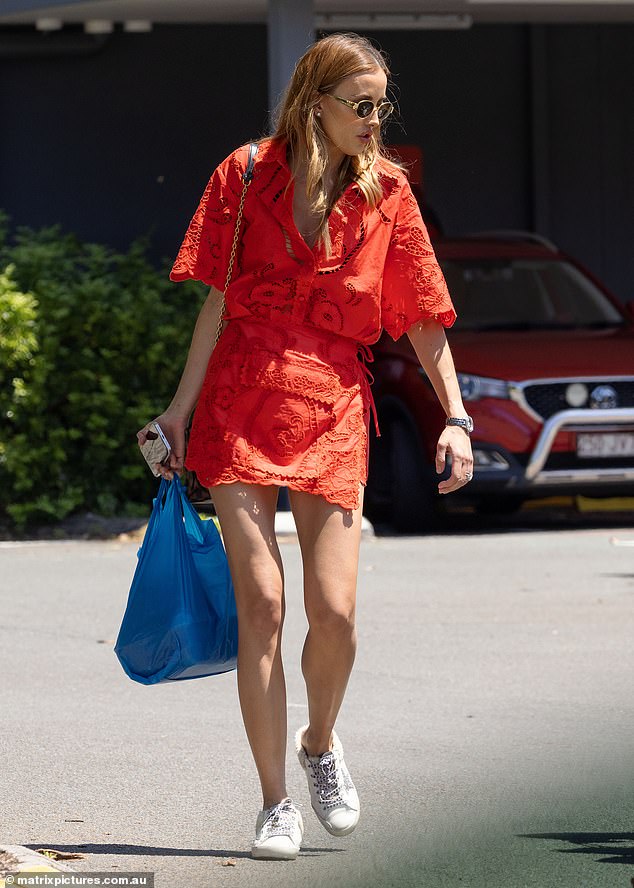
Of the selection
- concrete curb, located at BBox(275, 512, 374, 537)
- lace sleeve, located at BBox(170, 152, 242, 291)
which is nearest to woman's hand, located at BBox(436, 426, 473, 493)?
lace sleeve, located at BBox(170, 152, 242, 291)

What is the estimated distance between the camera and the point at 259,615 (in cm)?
420

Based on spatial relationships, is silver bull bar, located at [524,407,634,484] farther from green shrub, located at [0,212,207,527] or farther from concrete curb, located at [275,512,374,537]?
green shrub, located at [0,212,207,527]

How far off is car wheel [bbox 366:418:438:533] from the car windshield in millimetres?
1079

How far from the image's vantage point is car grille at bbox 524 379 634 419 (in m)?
10.8

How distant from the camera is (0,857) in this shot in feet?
13.6

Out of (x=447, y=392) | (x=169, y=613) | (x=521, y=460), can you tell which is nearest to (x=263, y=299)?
(x=447, y=392)

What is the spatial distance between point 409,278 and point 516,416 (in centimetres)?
641

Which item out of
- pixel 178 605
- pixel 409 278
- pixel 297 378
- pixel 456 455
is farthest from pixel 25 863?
pixel 409 278

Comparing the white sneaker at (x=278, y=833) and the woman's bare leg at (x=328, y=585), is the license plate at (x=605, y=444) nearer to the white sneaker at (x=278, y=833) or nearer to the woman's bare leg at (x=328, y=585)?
the woman's bare leg at (x=328, y=585)

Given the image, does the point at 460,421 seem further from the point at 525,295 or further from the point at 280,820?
the point at 525,295

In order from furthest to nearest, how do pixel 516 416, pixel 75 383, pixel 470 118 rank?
pixel 470 118, pixel 75 383, pixel 516 416

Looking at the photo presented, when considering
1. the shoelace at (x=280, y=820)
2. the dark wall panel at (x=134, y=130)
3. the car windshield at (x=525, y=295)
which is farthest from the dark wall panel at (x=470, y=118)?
the shoelace at (x=280, y=820)

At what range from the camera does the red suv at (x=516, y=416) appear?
1072 cm

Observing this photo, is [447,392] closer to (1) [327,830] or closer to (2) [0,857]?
(1) [327,830]
